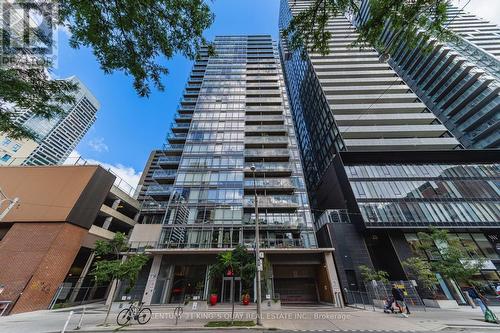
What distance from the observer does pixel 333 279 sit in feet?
63.2

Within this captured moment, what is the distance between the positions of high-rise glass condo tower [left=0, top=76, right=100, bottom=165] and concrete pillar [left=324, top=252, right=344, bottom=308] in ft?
81.3

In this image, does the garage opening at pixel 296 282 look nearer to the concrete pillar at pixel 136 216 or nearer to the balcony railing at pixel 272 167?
the balcony railing at pixel 272 167

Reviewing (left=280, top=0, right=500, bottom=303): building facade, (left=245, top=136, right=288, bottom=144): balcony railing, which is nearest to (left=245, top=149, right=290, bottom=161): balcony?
(left=245, top=136, right=288, bottom=144): balcony railing

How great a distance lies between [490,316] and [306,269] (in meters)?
14.6

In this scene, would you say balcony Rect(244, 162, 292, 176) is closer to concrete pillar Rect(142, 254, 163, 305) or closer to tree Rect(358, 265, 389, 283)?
tree Rect(358, 265, 389, 283)

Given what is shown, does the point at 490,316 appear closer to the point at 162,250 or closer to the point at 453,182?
the point at 453,182

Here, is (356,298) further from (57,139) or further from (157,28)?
(57,139)

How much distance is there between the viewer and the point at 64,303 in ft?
58.7

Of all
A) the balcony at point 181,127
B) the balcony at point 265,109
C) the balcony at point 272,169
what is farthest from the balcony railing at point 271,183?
the balcony at point 181,127

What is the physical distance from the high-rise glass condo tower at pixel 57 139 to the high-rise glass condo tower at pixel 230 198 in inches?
454

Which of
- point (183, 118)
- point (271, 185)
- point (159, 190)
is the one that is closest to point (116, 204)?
point (159, 190)

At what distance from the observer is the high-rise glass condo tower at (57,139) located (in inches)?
468

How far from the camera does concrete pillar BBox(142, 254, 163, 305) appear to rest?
18.2 meters

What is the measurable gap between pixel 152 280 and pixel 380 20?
81.7 ft
